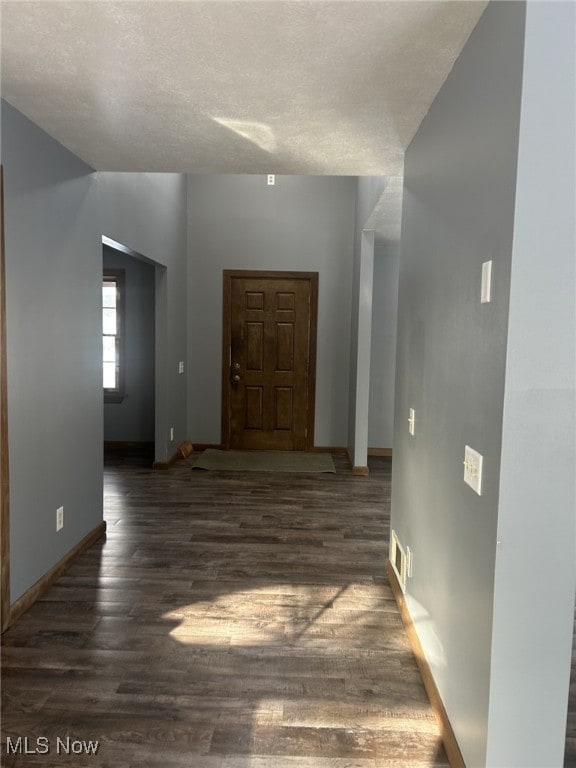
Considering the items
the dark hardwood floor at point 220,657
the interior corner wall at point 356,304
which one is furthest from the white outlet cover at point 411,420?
the interior corner wall at point 356,304

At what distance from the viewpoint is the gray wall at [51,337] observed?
2600 mm

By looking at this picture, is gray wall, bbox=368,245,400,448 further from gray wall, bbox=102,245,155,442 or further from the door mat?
gray wall, bbox=102,245,155,442

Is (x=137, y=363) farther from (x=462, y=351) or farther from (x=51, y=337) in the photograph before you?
(x=462, y=351)

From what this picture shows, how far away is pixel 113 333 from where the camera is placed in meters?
6.39

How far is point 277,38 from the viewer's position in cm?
187

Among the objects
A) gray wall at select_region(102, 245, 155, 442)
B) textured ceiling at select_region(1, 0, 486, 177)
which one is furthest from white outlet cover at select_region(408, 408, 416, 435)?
gray wall at select_region(102, 245, 155, 442)

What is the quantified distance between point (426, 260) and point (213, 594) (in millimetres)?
2039

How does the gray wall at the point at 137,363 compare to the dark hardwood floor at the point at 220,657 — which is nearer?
the dark hardwood floor at the point at 220,657

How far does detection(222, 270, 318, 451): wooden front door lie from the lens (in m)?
6.45

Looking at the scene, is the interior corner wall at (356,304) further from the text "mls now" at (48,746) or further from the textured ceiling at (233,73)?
the text "mls now" at (48,746)

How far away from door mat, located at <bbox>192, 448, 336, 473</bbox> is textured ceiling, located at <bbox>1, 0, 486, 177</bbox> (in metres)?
3.35

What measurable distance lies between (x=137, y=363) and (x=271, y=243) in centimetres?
212

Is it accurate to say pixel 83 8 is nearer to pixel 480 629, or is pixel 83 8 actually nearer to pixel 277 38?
pixel 277 38

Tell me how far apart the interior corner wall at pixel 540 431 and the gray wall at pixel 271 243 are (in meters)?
5.09
